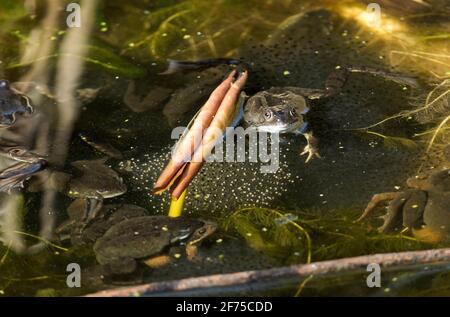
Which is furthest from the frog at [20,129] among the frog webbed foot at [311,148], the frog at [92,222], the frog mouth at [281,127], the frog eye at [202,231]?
the frog webbed foot at [311,148]

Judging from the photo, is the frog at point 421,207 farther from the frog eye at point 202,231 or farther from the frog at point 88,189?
the frog at point 88,189

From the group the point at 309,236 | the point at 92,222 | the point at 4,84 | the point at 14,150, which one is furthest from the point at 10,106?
the point at 309,236

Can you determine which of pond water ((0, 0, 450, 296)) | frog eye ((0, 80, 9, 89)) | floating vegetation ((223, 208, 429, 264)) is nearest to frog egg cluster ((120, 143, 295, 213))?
pond water ((0, 0, 450, 296))

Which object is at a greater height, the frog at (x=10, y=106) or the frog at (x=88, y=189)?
the frog at (x=10, y=106)

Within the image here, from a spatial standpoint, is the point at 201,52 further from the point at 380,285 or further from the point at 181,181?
the point at 380,285

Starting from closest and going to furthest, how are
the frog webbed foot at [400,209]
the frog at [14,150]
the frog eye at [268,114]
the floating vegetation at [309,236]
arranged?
the floating vegetation at [309,236], the frog webbed foot at [400,209], the frog at [14,150], the frog eye at [268,114]

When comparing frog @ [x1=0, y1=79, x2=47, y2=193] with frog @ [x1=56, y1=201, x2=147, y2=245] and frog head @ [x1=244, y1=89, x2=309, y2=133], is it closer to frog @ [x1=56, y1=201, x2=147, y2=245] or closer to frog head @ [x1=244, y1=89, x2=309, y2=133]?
frog @ [x1=56, y1=201, x2=147, y2=245]
